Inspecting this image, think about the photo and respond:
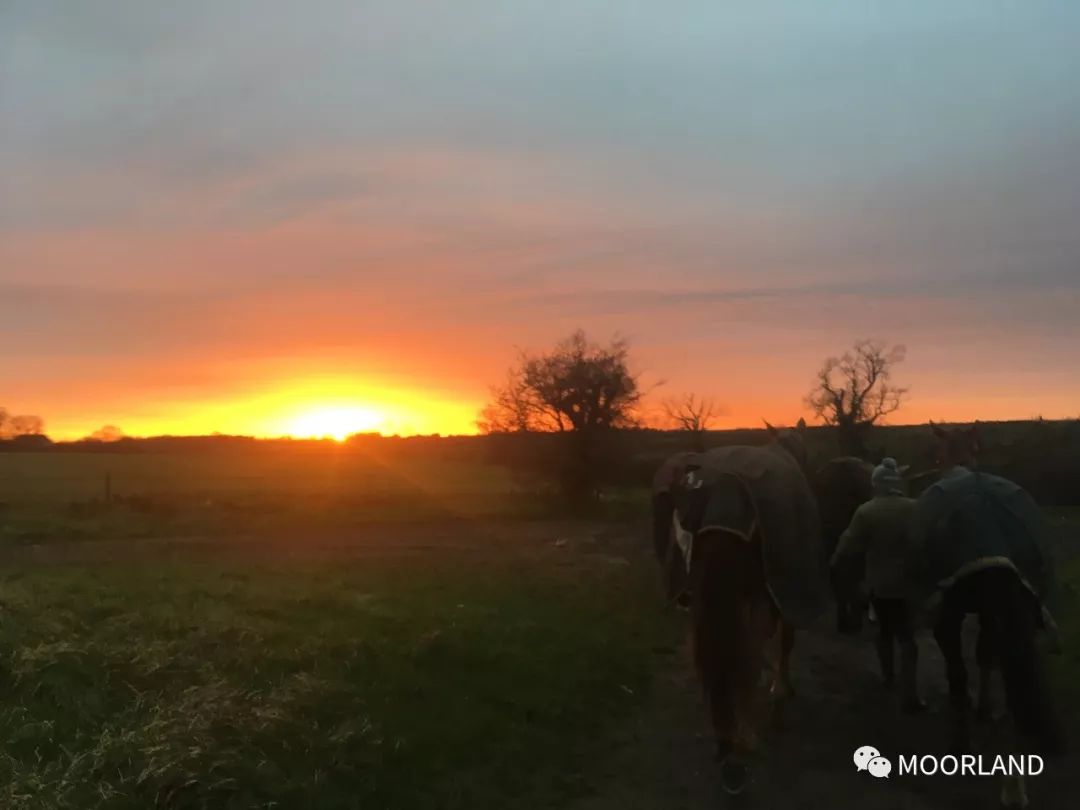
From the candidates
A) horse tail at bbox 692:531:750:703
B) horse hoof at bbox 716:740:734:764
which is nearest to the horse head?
horse tail at bbox 692:531:750:703

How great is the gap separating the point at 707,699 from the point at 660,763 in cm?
97

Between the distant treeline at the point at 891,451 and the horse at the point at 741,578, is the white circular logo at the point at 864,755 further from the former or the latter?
the distant treeline at the point at 891,451

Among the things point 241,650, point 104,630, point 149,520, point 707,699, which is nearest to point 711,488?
point 707,699

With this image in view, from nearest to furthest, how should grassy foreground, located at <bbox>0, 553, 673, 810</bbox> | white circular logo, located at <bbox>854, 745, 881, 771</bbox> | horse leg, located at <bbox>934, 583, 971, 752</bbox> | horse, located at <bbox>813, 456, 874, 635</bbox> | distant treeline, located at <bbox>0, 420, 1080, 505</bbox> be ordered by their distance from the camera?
grassy foreground, located at <bbox>0, 553, 673, 810</bbox> → horse leg, located at <bbox>934, 583, 971, 752</bbox> → white circular logo, located at <bbox>854, 745, 881, 771</bbox> → horse, located at <bbox>813, 456, 874, 635</bbox> → distant treeline, located at <bbox>0, 420, 1080, 505</bbox>

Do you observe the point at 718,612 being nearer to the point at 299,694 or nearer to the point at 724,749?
the point at 724,749

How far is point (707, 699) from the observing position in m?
5.37

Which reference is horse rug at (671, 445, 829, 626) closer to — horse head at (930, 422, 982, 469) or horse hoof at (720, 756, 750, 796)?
horse hoof at (720, 756, 750, 796)

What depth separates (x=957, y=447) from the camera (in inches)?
241

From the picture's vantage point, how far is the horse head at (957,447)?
20.0ft

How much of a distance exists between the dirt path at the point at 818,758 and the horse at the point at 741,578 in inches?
18.8

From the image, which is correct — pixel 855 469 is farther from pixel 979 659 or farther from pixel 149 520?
pixel 149 520

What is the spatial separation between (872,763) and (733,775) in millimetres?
1175

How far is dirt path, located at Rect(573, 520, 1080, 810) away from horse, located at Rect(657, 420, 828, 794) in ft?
1.57

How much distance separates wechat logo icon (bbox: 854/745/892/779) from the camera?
5598mm
